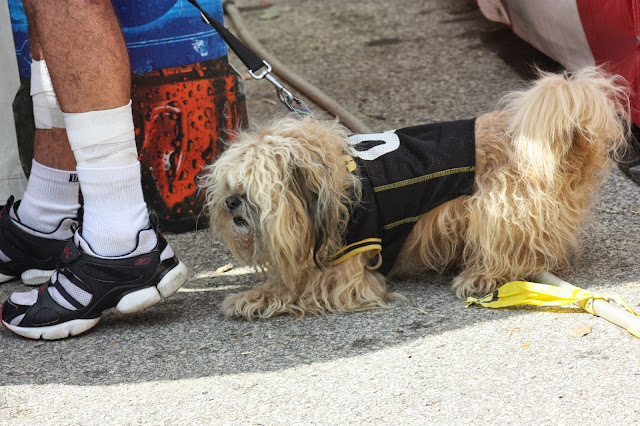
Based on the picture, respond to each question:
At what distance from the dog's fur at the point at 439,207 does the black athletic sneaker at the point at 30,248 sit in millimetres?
806

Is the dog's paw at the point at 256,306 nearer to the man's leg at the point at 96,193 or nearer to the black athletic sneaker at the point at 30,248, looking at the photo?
the man's leg at the point at 96,193

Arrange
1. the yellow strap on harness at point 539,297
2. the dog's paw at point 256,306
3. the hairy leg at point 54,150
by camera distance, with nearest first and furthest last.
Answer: the yellow strap on harness at point 539,297 < the dog's paw at point 256,306 < the hairy leg at point 54,150

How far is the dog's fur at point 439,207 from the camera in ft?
8.44

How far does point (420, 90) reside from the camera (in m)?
5.14

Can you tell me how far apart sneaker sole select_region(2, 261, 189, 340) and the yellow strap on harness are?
1031 mm

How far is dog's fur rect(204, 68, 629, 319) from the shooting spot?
8.44 ft

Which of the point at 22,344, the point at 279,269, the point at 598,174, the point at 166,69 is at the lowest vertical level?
the point at 22,344

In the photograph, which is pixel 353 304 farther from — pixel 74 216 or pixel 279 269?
pixel 74 216

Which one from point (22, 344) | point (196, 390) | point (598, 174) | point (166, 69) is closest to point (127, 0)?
point (166, 69)

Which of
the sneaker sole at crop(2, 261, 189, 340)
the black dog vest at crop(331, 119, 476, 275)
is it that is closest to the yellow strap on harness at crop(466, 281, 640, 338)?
the black dog vest at crop(331, 119, 476, 275)

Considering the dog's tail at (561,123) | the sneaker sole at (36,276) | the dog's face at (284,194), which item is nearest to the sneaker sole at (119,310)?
the dog's face at (284,194)

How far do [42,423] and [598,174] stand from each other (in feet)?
6.48

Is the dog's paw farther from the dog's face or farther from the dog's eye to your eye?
the dog's eye

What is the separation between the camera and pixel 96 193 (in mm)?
2594
